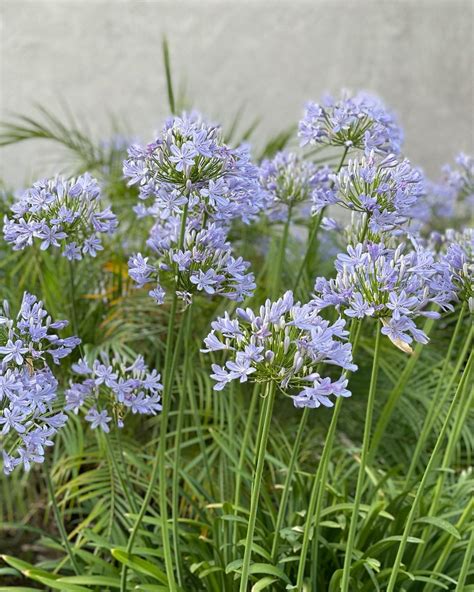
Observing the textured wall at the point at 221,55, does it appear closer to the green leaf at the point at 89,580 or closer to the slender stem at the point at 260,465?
the green leaf at the point at 89,580

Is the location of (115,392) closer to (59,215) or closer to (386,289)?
(59,215)

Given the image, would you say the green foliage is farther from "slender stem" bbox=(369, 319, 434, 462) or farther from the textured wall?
the textured wall

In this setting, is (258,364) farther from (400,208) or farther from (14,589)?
(14,589)

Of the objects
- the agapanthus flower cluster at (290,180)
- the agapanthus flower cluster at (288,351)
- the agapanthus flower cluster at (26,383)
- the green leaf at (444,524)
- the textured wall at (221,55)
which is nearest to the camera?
the agapanthus flower cluster at (288,351)

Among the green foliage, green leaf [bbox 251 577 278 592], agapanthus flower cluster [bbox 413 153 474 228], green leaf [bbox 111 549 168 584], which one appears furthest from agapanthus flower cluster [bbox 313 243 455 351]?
agapanthus flower cluster [bbox 413 153 474 228]

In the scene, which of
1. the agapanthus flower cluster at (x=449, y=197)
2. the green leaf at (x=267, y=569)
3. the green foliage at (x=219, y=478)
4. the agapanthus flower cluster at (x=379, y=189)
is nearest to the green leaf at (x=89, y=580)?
the green foliage at (x=219, y=478)

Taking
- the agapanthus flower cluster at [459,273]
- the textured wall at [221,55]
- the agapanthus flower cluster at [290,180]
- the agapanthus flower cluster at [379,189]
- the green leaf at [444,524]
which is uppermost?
the textured wall at [221,55]

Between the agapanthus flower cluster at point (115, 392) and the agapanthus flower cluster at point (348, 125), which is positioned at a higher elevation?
the agapanthus flower cluster at point (348, 125)
